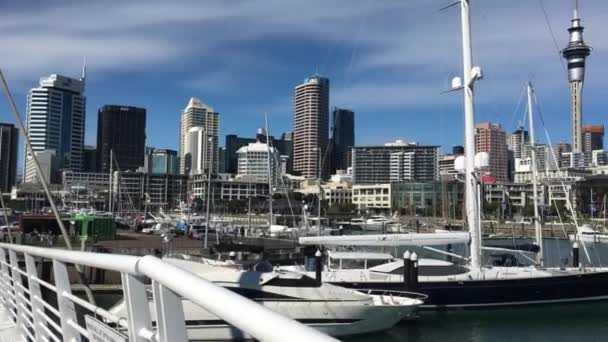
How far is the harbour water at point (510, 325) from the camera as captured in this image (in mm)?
21184

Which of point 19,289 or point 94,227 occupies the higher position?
point 19,289

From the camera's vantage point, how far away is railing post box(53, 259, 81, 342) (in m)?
3.80

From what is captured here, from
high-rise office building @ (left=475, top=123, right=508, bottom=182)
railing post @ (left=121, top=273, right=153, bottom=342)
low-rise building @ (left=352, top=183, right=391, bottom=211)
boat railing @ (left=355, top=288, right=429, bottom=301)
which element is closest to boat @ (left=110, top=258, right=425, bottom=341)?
boat railing @ (left=355, top=288, right=429, bottom=301)

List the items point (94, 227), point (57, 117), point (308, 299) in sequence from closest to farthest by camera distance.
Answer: point (308, 299), point (94, 227), point (57, 117)

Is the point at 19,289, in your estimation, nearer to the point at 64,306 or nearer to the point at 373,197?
the point at 64,306

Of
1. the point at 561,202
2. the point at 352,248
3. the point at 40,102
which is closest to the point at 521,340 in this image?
the point at 352,248

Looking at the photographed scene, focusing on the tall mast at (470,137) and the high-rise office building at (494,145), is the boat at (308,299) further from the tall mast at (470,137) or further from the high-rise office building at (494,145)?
the high-rise office building at (494,145)

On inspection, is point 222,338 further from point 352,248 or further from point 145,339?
point 352,248

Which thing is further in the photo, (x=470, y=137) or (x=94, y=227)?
(x=94, y=227)

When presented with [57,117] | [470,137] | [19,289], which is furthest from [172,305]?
[57,117]

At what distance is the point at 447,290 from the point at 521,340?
178 inches

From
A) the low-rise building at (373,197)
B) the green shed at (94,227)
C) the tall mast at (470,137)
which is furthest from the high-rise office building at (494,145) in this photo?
the tall mast at (470,137)

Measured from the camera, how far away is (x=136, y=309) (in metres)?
2.49

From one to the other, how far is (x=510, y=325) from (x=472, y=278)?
106 inches
